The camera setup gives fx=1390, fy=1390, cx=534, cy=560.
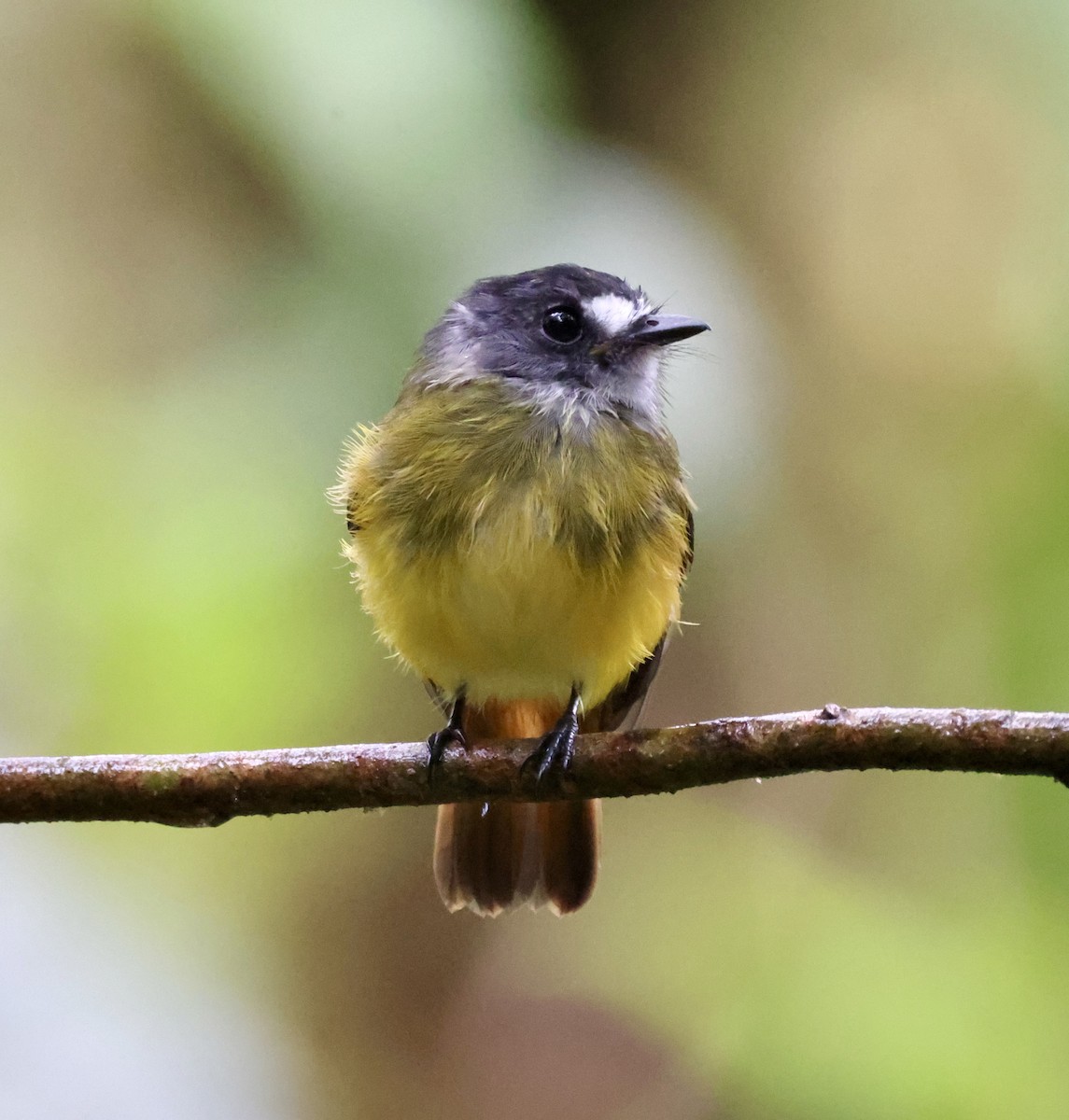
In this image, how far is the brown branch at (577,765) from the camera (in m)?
1.59

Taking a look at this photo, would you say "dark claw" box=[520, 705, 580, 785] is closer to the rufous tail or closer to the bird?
the bird

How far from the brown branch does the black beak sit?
2.79ft

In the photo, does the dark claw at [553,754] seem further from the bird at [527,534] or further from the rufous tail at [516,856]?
the rufous tail at [516,856]

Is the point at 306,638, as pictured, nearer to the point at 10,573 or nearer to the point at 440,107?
the point at 10,573

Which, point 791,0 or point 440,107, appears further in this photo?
point 791,0

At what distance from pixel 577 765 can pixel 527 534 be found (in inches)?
16.8

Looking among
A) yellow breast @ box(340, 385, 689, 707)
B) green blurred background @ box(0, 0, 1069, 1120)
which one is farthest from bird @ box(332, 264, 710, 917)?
green blurred background @ box(0, 0, 1069, 1120)

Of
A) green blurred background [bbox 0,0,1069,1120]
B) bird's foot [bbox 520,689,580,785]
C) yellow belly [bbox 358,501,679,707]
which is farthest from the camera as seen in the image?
green blurred background [bbox 0,0,1069,1120]

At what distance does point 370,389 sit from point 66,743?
0.85 metres

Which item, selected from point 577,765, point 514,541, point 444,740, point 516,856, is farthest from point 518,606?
point 516,856

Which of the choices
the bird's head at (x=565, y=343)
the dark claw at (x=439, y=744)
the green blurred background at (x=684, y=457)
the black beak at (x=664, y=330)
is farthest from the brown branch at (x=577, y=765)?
the black beak at (x=664, y=330)

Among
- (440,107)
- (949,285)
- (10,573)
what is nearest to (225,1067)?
(10,573)

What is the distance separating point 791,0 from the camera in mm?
3789

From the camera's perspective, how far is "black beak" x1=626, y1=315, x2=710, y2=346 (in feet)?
8.08
